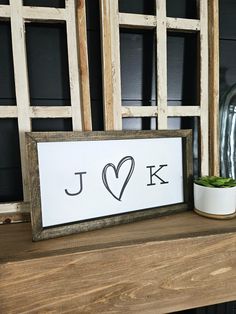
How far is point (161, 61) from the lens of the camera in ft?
2.37

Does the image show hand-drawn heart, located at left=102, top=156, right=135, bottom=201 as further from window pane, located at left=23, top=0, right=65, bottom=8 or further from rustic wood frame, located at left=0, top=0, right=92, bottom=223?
window pane, located at left=23, top=0, right=65, bottom=8

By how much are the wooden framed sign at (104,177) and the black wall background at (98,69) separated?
0.14m

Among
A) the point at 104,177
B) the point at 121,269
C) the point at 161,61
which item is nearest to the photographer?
the point at 121,269

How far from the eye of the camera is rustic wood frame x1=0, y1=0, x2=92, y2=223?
0.64 metres

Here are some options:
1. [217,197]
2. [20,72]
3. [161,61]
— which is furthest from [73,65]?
[217,197]

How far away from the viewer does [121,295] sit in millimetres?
524

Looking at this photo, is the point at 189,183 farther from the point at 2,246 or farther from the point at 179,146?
the point at 2,246

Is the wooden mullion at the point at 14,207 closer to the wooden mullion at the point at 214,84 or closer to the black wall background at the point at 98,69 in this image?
the black wall background at the point at 98,69

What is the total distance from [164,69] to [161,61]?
0.02 meters

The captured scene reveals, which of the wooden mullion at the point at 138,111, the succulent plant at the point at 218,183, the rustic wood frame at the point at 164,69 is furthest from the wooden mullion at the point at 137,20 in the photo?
the succulent plant at the point at 218,183

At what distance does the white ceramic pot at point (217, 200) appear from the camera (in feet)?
2.05

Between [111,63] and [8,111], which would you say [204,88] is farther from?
[8,111]

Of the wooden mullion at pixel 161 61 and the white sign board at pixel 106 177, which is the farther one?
the wooden mullion at pixel 161 61

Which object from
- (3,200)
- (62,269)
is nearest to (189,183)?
(62,269)
